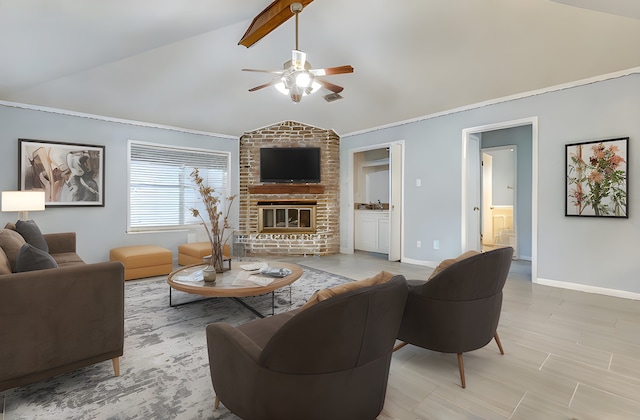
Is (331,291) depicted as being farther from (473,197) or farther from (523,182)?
(523,182)

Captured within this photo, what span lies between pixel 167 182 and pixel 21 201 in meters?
2.26

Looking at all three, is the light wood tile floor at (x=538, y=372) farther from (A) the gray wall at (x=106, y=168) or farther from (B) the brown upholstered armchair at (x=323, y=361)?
(A) the gray wall at (x=106, y=168)

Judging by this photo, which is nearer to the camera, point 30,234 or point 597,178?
point 30,234

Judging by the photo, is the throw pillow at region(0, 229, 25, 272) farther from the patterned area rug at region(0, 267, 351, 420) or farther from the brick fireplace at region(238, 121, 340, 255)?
the brick fireplace at region(238, 121, 340, 255)

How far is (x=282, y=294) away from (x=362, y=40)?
3.25 meters

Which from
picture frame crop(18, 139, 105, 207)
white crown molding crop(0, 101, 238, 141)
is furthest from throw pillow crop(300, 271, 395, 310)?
white crown molding crop(0, 101, 238, 141)

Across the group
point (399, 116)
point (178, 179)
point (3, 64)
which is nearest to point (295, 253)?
point (178, 179)

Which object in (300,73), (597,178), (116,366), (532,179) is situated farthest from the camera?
(532,179)

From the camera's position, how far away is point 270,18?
2568mm

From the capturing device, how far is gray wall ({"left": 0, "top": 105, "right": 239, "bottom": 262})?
4.22 metres

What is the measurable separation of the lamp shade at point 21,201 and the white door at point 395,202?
5.05 metres

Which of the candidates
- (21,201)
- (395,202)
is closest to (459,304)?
(395,202)

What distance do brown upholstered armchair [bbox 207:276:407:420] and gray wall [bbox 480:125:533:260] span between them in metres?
5.61

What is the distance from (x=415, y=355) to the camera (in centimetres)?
228
